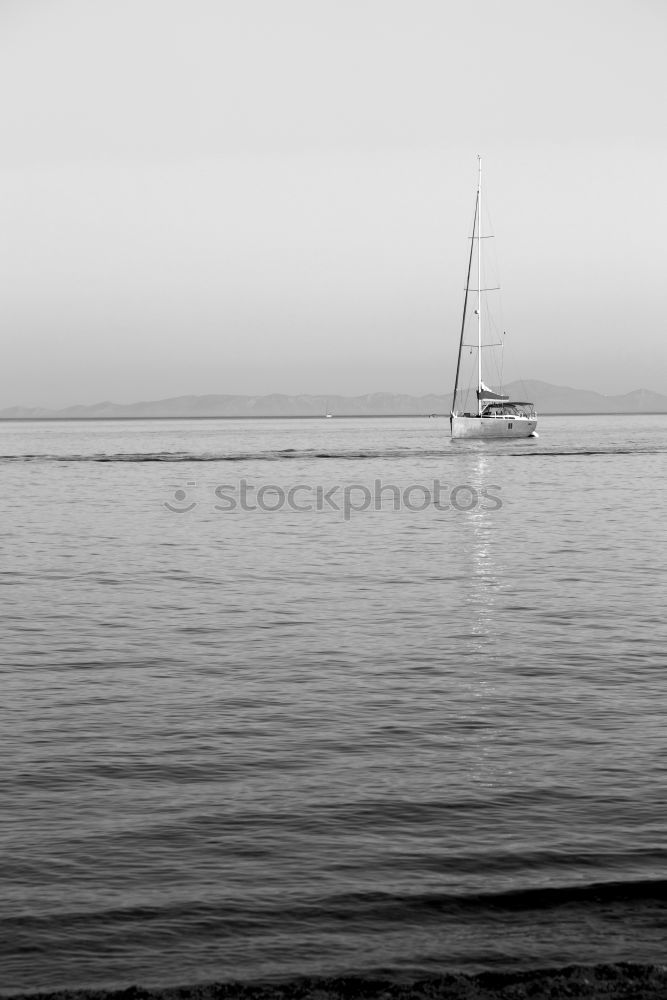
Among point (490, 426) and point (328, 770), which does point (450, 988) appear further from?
point (490, 426)

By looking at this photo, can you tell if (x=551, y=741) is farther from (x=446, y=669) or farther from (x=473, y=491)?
(x=473, y=491)

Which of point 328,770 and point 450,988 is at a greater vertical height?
point 450,988

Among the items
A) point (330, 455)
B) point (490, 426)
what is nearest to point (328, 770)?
point (330, 455)

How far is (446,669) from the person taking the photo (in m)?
19.4

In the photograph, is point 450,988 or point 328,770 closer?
point 450,988

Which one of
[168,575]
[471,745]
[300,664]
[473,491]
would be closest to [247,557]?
[168,575]

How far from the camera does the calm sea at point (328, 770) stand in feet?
30.0

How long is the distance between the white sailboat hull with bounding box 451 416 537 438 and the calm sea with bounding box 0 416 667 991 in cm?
9622

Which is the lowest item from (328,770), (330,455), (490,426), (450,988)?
(328,770)

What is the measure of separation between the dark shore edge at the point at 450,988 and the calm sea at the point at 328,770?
0.37 metres

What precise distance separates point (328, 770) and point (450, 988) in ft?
18.6

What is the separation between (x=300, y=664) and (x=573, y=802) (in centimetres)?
821

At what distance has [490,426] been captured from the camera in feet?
432

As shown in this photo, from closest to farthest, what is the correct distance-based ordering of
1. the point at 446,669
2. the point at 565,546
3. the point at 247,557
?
the point at 446,669 < the point at 247,557 < the point at 565,546
